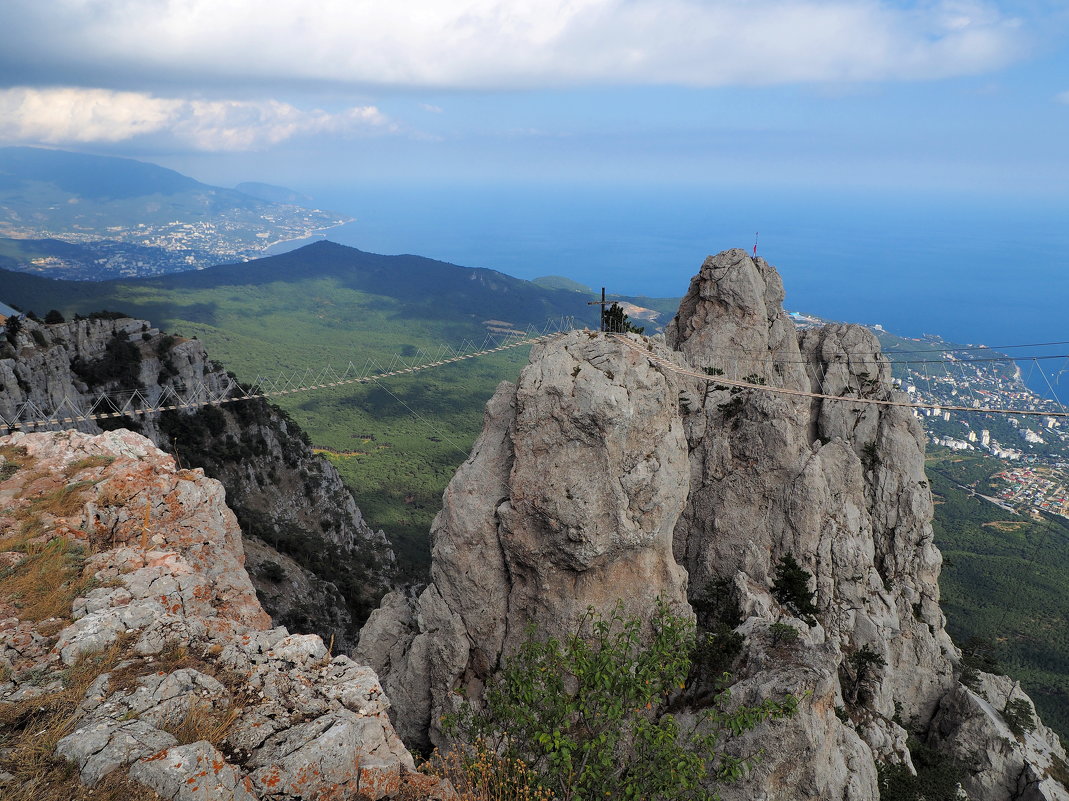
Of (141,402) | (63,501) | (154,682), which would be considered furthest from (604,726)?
(141,402)

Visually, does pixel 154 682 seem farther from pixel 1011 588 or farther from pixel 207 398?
pixel 1011 588

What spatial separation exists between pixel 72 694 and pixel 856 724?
24.4 metres

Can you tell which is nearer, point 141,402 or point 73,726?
point 73,726

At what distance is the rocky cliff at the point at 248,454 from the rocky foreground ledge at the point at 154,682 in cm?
2567

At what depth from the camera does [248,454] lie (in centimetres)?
5512

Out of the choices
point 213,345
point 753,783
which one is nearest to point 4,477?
point 753,783

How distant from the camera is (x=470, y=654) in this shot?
69.3 ft

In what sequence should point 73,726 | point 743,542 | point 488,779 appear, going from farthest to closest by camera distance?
point 743,542
point 488,779
point 73,726

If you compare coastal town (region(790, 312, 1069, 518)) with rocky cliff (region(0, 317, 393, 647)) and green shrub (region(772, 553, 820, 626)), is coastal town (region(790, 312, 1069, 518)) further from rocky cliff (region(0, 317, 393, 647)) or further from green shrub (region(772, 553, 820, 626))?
green shrub (region(772, 553, 820, 626))

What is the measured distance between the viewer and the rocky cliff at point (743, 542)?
19.7 meters

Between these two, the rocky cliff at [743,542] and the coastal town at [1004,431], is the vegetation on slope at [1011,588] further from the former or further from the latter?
the rocky cliff at [743,542]

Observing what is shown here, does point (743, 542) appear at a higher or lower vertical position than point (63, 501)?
lower

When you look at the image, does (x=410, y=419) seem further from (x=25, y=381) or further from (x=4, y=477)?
(x=4, y=477)

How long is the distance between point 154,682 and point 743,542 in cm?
2250
